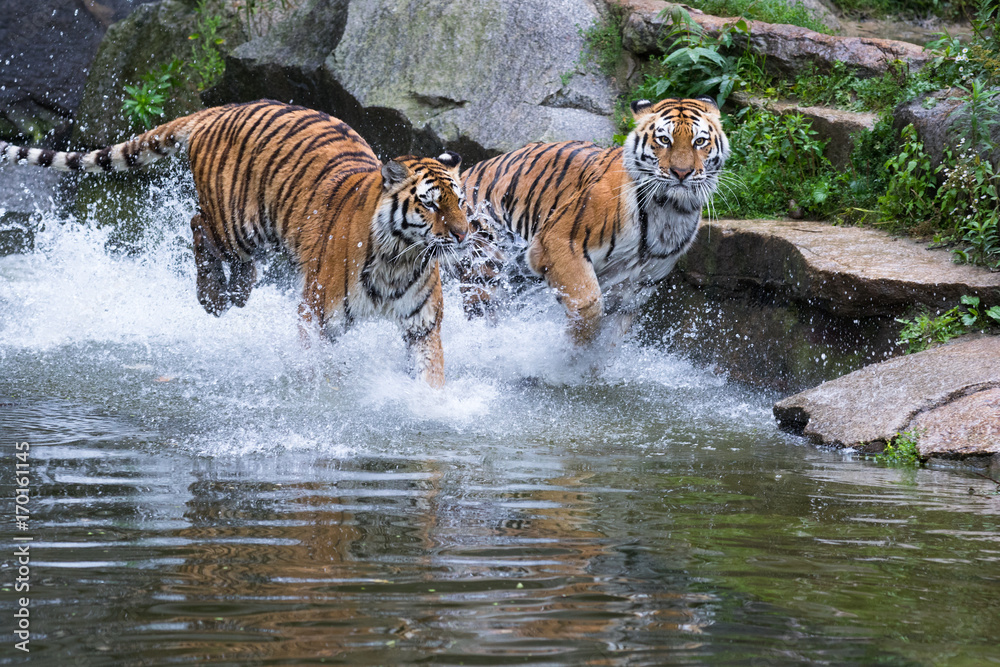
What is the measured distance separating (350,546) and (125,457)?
1.32m

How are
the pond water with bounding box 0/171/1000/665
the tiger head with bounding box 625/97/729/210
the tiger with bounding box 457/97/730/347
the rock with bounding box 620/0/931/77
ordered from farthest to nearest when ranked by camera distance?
the rock with bounding box 620/0/931/77, the tiger with bounding box 457/97/730/347, the tiger head with bounding box 625/97/729/210, the pond water with bounding box 0/171/1000/665

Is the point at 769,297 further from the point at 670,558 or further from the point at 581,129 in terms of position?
the point at 670,558

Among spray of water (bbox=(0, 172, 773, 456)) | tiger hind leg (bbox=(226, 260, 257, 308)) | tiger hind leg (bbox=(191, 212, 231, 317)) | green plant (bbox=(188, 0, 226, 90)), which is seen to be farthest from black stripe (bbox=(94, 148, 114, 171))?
green plant (bbox=(188, 0, 226, 90))

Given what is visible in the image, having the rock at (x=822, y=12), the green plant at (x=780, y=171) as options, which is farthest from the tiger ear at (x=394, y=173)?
the rock at (x=822, y=12)

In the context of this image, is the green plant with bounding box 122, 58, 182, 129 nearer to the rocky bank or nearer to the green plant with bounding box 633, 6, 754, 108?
the rocky bank

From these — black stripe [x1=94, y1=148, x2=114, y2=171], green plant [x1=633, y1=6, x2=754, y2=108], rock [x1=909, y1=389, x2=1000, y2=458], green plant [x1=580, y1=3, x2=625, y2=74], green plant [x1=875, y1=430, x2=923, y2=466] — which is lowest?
green plant [x1=875, y1=430, x2=923, y2=466]

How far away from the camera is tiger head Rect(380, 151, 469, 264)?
4.57 metres

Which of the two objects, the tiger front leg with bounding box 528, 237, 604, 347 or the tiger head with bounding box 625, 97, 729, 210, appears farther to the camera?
the tiger front leg with bounding box 528, 237, 604, 347


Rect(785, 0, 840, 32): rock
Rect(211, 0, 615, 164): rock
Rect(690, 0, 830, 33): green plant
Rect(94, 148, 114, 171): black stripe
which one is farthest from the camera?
Rect(785, 0, 840, 32): rock

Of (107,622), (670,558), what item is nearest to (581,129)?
(670,558)

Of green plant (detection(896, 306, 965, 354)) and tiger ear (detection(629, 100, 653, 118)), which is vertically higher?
tiger ear (detection(629, 100, 653, 118))

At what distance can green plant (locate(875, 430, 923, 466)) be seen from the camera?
3.82 m

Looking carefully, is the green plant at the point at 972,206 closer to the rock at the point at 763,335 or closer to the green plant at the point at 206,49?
the rock at the point at 763,335

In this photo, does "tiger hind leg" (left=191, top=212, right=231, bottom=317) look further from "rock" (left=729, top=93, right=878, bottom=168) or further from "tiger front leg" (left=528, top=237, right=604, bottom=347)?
"rock" (left=729, top=93, right=878, bottom=168)
